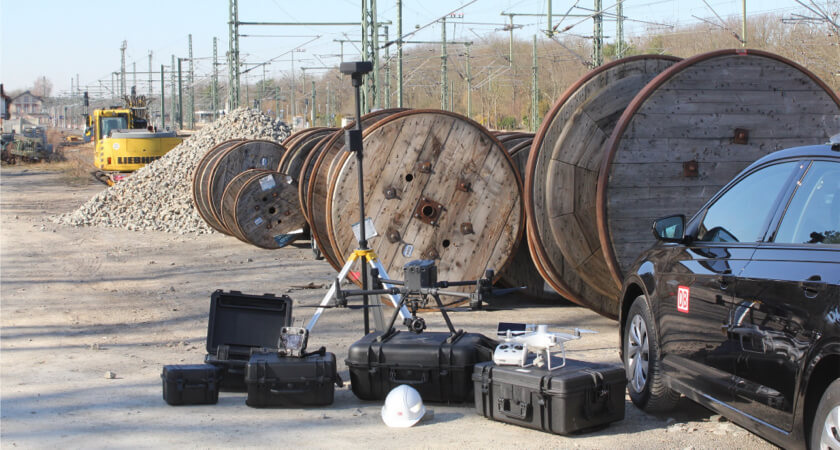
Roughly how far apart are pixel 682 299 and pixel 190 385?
351cm

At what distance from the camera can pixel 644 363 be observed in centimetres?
656

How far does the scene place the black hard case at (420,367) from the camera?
22.1 feet

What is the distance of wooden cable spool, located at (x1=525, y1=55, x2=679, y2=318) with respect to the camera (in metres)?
9.70

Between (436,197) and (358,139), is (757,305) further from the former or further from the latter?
(436,197)

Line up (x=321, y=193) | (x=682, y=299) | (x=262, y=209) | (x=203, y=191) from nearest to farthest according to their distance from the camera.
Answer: (x=682, y=299) → (x=321, y=193) → (x=262, y=209) → (x=203, y=191)

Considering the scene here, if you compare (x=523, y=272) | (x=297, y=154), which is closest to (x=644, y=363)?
(x=523, y=272)

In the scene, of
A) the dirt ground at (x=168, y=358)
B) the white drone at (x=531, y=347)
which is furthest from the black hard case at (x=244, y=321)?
the white drone at (x=531, y=347)

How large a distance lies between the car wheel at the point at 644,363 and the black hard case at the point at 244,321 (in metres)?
2.70

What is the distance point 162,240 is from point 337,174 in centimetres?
987

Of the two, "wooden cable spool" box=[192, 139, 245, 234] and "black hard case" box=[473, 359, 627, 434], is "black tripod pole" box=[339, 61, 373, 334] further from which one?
"wooden cable spool" box=[192, 139, 245, 234]

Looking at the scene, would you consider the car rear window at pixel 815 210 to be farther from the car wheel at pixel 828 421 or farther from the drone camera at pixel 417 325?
the drone camera at pixel 417 325

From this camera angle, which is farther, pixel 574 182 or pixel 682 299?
pixel 574 182

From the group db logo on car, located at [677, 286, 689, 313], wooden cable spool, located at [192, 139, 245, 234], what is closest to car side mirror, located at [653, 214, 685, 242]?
db logo on car, located at [677, 286, 689, 313]

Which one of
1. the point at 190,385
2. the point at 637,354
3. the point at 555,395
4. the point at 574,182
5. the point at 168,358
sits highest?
the point at 574,182
